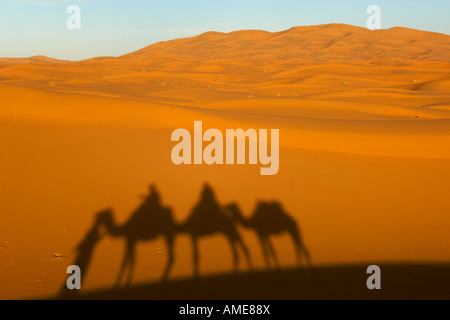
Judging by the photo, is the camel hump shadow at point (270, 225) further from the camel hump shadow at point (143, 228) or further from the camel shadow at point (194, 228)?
the camel hump shadow at point (143, 228)

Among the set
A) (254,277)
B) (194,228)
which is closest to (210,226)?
(194,228)

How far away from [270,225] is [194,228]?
105cm

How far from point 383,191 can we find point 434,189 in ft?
2.97

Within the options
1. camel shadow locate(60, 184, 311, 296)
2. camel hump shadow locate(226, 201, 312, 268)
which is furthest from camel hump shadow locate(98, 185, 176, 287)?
camel hump shadow locate(226, 201, 312, 268)

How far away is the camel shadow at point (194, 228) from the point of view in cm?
456

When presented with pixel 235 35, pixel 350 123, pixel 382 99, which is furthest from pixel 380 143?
pixel 235 35

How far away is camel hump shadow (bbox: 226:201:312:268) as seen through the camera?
4.73m

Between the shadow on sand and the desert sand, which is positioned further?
the desert sand

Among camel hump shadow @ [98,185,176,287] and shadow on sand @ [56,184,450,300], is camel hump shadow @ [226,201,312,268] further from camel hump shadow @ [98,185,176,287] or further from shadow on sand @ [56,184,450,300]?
camel hump shadow @ [98,185,176,287]

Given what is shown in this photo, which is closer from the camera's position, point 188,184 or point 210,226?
Answer: point 210,226

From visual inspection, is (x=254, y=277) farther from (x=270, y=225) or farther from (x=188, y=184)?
(x=188, y=184)

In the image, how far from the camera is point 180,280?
4180mm

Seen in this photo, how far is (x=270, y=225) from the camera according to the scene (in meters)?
5.46

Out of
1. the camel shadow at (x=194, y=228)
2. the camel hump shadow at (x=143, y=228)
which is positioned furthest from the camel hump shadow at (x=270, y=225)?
the camel hump shadow at (x=143, y=228)
